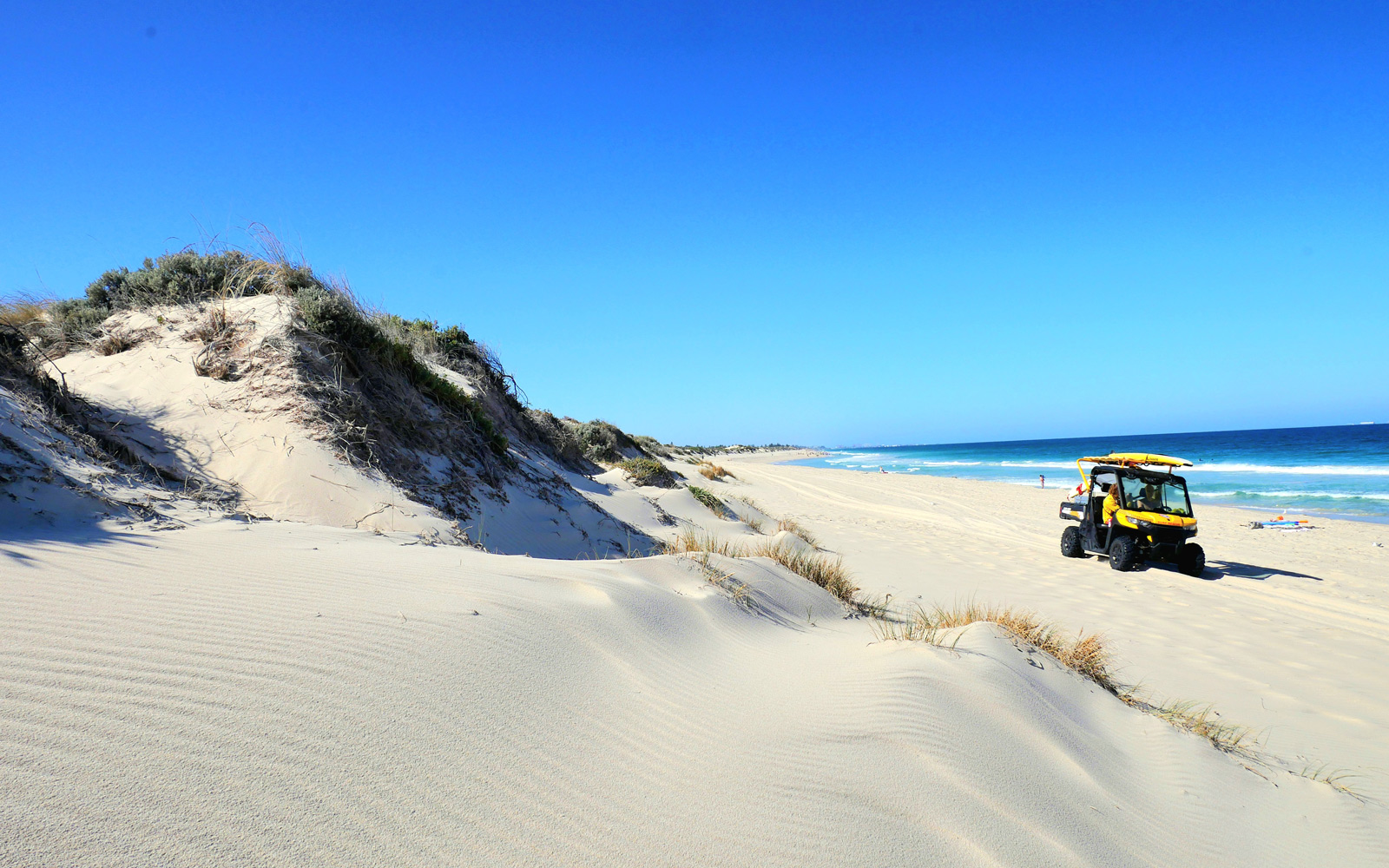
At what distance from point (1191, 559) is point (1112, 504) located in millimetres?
1334

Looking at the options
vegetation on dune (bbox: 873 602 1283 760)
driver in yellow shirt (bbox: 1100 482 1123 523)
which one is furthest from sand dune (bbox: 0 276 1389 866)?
driver in yellow shirt (bbox: 1100 482 1123 523)

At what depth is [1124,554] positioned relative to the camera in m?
10.4

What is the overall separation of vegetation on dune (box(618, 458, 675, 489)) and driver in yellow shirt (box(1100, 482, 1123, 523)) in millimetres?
8312

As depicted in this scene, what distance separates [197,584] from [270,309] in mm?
5660

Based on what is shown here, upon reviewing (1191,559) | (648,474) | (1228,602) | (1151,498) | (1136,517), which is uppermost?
(648,474)

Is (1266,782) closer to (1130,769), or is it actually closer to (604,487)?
(1130,769)

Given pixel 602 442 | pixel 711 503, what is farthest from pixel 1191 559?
pixel 602 442

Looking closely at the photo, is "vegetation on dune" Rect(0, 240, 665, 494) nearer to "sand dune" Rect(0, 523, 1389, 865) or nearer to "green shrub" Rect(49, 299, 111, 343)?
"green shrub" Rect(49, 299, 111, 343)

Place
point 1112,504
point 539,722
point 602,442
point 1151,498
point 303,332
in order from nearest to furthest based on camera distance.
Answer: point 539,722
point 303,332
point 1151,498
point 1112,504
point 602,442

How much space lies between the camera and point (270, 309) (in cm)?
759

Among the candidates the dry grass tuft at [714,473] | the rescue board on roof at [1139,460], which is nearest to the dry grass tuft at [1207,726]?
the rescue board on roof at [1139,460]

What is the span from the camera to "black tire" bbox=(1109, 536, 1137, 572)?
34.0 ft

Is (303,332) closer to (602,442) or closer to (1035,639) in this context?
(1035,639)

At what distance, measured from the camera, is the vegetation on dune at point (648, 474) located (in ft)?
46.4
